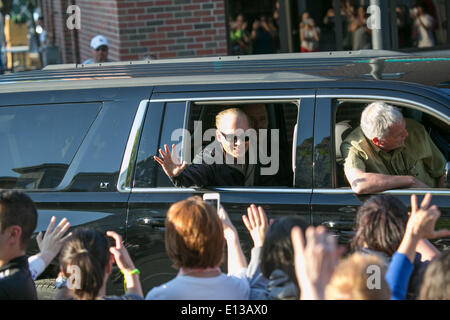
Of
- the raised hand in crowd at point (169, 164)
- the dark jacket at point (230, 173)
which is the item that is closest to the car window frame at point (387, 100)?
the dark jacket at point (230, 173)

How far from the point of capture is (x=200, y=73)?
480cm

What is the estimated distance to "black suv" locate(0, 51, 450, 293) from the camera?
4211 mm

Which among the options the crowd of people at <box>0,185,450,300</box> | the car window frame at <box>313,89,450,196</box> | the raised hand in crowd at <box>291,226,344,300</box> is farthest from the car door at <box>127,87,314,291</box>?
the raised hand in crowd at <box>291,226,344,300</box>

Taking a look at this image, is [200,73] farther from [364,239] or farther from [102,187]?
[364,239]

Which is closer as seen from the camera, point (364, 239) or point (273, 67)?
point (364, 239)

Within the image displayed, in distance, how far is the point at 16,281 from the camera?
341cm

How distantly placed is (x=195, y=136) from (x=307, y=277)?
2.12 metres

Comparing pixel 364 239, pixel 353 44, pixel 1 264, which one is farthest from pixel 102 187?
pixel 353 44

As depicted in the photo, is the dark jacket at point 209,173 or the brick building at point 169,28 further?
the brick building at point 169,28

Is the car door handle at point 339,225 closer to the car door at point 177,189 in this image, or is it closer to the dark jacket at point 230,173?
the car door at point 177,189

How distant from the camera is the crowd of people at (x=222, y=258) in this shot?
2953mm

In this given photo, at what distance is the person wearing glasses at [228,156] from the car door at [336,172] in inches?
22.4

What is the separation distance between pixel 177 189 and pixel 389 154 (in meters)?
1.26

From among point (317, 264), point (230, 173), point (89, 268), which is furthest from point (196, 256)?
point (230, 173)
